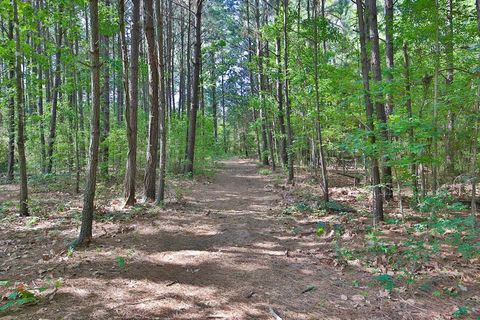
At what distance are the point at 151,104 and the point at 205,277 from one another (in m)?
6.03

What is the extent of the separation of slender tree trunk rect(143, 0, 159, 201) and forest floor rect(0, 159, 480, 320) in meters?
1.36

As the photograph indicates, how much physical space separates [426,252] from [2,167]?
912 inches

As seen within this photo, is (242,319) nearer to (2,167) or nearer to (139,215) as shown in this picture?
(139,215)

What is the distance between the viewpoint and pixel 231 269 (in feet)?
17.0

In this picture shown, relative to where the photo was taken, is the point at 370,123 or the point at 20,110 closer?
the point at 370,123

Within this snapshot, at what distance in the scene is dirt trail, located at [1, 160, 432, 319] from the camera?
3824mm

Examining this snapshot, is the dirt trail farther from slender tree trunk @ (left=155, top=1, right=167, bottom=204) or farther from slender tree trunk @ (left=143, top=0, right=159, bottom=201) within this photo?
slender tree trunk @ (left=143, top=0, right=159, bottom=201)

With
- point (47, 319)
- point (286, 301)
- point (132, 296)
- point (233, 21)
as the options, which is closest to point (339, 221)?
point (286, 301)

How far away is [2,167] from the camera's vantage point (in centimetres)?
2033

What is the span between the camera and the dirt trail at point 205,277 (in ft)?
12.5

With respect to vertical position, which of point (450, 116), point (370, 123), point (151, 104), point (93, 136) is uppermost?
point (151, 104)

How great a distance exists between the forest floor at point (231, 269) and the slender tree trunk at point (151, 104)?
4.46 ft

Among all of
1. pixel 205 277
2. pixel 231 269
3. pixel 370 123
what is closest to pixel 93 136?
pixel 205 277

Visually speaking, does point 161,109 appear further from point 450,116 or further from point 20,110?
point 450,116
